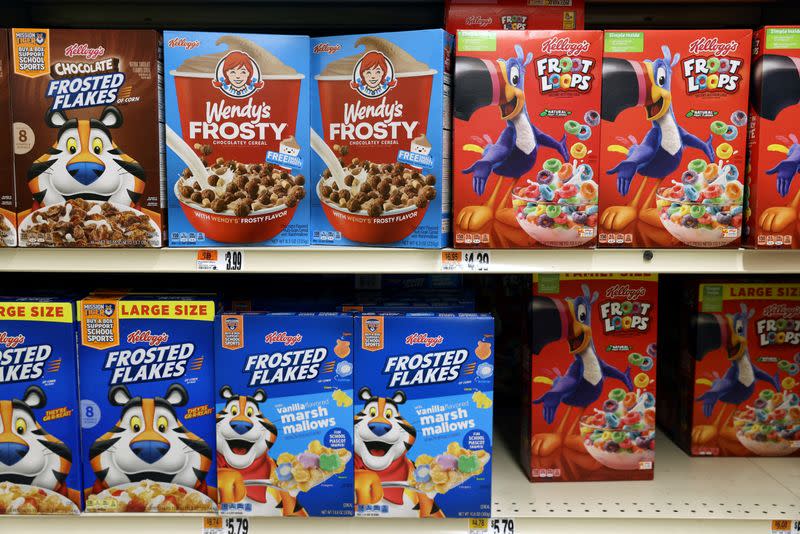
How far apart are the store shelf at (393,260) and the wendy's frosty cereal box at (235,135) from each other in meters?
0.06

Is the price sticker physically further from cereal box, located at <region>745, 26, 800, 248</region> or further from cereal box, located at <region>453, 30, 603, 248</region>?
cereal box, located at <region>745, 26, 800, 248</region>

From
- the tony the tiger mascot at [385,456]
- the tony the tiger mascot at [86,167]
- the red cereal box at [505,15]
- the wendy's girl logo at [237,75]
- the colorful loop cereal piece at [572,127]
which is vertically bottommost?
the tony the tiger mascot at [385,456]

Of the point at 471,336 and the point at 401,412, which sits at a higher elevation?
the point at 471,336

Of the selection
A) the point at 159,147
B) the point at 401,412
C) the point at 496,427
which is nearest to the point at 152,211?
the point at 159,147

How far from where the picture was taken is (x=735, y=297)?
1591mm

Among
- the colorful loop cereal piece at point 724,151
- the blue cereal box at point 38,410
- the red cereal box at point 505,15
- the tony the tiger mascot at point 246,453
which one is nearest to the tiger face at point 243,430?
the tony the tiger mascot at point 246,453

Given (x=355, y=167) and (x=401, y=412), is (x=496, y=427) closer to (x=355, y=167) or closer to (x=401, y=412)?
(x=401, y=412)

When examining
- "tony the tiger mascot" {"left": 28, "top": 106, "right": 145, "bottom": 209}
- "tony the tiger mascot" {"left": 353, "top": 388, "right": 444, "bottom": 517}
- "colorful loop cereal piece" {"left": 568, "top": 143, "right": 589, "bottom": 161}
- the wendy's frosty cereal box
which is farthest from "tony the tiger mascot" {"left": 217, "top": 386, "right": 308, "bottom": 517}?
"colorful loop cereal piece" {"left": 568, "top": 143, "right": 589, "bottom": 161}

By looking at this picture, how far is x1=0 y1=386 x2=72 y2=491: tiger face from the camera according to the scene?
4.41 feet

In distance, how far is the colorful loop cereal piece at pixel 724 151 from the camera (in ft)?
4.28

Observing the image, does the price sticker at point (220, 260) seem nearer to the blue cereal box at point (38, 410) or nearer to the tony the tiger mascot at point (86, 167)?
the tony the tiger mascot at point (86, 167)

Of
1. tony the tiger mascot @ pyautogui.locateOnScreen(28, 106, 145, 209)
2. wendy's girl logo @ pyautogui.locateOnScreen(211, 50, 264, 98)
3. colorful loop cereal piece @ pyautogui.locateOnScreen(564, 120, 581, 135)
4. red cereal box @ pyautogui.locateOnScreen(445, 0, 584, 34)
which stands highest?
red cereal box @ pyautogui.locateOnScreen(445, 0, 584, 34)

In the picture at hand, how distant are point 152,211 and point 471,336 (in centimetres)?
76

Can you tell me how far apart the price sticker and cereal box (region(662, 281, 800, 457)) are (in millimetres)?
1202
